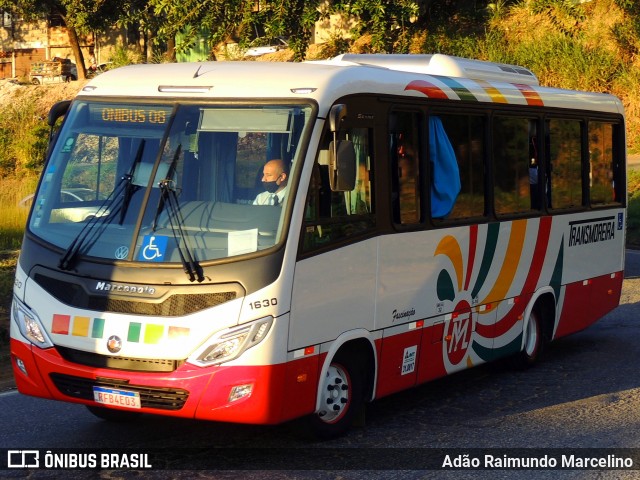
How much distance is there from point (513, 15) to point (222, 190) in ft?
→ 96.3

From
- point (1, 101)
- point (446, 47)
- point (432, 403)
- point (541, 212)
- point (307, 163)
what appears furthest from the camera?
point (1, 101)

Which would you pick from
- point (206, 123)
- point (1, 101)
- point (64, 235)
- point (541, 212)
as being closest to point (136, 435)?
point (64, 235)

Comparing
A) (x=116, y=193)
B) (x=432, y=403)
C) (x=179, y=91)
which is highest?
(x=179, y=91)

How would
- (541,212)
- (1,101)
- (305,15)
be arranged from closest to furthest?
(541,212) < (305,15) < (1,101)

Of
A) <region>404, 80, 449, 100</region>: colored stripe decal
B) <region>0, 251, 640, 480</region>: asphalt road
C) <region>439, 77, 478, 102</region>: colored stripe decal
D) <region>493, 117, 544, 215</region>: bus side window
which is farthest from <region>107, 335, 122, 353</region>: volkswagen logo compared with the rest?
<region>493, 117, 544, 215</region>: bus side window

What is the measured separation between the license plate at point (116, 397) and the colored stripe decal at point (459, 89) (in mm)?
4205

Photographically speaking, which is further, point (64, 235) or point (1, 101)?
point (1, 101)

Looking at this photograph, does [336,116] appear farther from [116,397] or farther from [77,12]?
[77,12]

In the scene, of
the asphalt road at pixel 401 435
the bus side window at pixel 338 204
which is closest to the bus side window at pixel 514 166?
the asphalt road at pixel 401 435

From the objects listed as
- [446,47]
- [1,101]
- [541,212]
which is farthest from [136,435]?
[1,101]

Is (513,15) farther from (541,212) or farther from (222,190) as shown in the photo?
(222,190)

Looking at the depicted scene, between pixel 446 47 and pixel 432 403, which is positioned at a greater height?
pixel 446 47

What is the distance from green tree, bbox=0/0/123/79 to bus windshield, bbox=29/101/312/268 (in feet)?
104

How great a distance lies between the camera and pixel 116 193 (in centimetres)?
786
